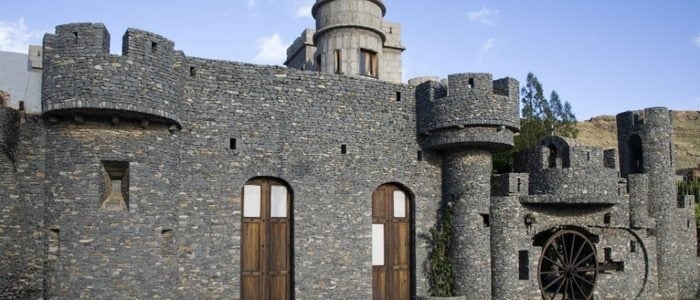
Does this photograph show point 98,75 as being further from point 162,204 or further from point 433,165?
point 433,165

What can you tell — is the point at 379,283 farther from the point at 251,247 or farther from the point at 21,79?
the point at 21,79

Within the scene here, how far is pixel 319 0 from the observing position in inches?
1194

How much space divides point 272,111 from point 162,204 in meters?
4.82

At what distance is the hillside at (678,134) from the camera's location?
7088 centimetres

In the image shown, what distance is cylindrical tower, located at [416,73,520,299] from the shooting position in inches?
878

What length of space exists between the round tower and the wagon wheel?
10.4 meters

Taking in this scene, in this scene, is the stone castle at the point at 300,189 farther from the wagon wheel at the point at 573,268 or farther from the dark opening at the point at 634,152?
the dark opening at the point at 634,152

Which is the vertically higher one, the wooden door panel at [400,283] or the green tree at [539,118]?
the green tree at [539,118]

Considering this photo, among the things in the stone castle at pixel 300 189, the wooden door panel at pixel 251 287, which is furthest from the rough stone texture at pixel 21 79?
the wooden door panel at pixel 251 287

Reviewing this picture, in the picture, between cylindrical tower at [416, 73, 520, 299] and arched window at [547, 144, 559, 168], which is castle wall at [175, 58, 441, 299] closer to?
cylindrical tower at [416, 73, 520, 299]

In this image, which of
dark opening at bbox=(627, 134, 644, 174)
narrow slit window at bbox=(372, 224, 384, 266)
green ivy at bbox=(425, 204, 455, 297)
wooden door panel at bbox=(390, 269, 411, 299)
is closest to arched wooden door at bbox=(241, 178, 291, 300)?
narrow slit window at bbox=(372, 224, 384, 266)

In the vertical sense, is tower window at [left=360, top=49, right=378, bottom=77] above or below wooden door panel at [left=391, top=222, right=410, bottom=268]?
above

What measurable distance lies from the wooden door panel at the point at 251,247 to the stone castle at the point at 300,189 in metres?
0.05

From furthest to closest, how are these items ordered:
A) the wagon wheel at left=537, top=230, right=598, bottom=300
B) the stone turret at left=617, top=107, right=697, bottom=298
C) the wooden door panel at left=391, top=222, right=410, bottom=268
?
the stone turret at left=617, top=107, right=697, bottom=298
the wagon wheel at left=537, top=230, right=598, bottom=300
the wooden door panel at left=391, top=222, right=410, bottom=268
